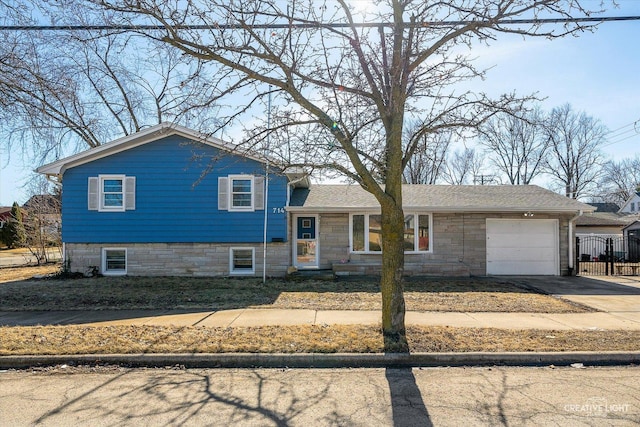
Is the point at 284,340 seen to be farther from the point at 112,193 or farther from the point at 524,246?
the point at 524,246

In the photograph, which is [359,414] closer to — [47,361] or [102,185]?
[47,361]

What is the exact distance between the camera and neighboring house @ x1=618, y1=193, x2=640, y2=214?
46.2 m

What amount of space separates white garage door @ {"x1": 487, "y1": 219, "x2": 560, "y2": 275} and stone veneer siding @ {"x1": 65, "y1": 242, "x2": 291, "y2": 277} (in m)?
7.92

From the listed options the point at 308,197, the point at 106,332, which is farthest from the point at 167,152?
the point at 106,332

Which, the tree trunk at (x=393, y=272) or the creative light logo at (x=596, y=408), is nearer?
the creative light logo at (x=596, y=408)

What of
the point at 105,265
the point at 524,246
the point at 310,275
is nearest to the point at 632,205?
the point at 524,246

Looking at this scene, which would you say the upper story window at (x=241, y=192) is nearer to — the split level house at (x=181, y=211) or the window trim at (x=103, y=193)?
the split level house at (x=181, y=211)

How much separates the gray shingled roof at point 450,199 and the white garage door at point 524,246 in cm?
80

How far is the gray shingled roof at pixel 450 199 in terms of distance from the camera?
14539 mm

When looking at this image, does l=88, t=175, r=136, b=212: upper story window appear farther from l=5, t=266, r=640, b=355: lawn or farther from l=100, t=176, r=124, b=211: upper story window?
l=5, t=266, r=640, b=355: lawn

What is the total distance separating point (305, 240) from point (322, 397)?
10.9 meters

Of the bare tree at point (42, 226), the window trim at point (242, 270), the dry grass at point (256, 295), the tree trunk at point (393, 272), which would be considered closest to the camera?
the tree trunk at point (393, 272)

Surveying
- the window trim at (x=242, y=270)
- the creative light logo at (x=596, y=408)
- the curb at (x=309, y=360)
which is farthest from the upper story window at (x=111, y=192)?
the creative light logo at (x=596, y=408)

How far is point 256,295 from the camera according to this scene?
10.8m
